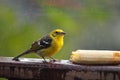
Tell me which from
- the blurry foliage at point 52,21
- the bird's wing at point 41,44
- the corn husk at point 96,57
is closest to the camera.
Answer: the corn husk at point 96,57

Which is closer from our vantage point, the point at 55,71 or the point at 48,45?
the point at 55,71

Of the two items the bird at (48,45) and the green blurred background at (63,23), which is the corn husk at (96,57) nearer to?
the bird at (48,45)

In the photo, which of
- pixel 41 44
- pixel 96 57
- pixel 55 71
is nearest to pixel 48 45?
pixel 41 44

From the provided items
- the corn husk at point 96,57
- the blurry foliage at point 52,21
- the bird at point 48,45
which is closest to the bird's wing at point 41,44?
the bird at point 48,45

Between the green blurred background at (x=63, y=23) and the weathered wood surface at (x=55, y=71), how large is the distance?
2.27 metres

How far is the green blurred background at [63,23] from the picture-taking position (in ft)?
A: 17.1

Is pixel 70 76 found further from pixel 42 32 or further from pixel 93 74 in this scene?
pixel 42 32

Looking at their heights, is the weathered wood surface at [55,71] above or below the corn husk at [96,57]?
below

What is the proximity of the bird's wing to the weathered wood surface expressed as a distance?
3.30ft

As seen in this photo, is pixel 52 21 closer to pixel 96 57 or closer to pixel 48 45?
pixel 48 45

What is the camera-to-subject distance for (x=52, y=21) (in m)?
A: 5.41

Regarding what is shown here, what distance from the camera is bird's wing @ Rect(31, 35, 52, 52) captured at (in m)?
3.96

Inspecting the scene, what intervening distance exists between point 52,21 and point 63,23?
0.38 feet

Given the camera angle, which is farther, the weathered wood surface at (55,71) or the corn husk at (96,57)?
the corn husk at (96,57)
